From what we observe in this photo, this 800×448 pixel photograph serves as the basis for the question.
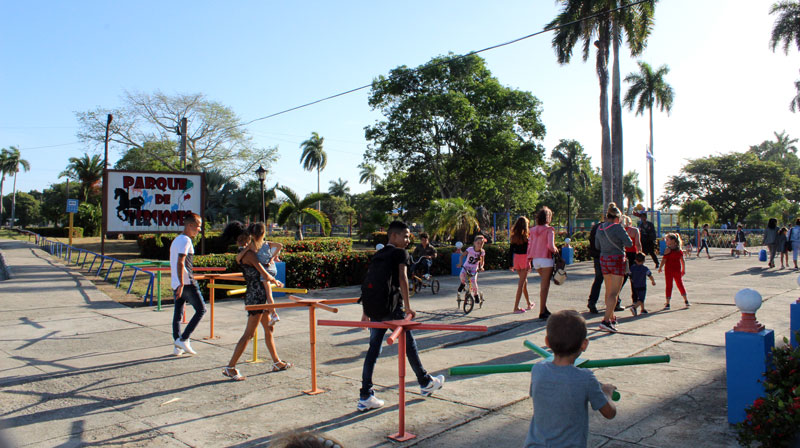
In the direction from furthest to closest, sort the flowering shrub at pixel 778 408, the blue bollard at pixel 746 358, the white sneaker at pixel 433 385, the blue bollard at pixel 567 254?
the blue bollard at pixel 567 254 → the white sneaker at pixel 433 385 → the blue bollard at pixel 746 358 → the flowering shrub at pixel 778 408

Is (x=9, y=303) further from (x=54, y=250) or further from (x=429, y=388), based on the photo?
(x=54, y=250)

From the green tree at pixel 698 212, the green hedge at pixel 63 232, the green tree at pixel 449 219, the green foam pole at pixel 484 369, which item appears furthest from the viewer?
the green tree at pixel 698 212

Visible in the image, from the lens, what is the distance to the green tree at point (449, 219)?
22141mm

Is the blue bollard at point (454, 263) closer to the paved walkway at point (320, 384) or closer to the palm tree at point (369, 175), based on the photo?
the paved walkway at point (320, 384)

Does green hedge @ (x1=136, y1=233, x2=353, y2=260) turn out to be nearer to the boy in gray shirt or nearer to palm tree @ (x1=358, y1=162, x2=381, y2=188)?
the boy in gray shirt

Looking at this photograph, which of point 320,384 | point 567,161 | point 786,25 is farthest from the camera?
point 567,161

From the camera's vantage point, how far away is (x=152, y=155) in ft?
144

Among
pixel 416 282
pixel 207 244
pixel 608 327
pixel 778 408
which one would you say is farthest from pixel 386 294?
pixel 207 244

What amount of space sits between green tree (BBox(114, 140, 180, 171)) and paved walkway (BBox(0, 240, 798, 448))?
122 ft

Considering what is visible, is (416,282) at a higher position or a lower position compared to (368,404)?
higher

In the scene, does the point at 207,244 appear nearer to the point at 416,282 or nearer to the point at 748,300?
the point at 416,282

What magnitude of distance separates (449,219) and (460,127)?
1698cm

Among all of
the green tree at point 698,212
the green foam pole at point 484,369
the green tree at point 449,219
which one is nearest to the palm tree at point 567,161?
the green tree at point 698,212

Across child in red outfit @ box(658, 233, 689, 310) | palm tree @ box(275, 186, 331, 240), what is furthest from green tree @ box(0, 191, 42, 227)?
child in red outfit @ box(658, 233, 689, 310)
